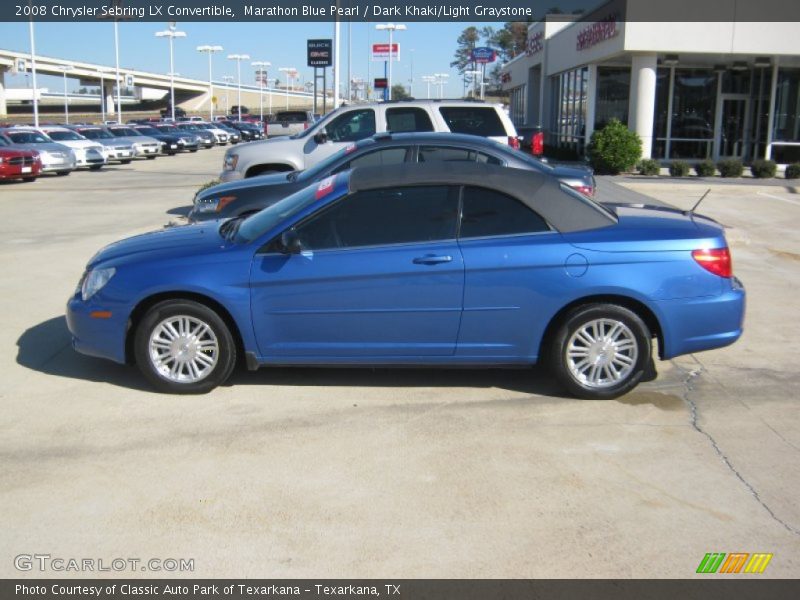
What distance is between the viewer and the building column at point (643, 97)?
2727 cm

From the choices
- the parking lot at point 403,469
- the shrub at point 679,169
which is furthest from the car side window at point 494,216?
the shrub at point 679,169

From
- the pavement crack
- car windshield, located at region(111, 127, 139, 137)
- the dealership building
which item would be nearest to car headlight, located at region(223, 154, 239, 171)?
the pavement crack

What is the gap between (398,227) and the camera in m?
6.13

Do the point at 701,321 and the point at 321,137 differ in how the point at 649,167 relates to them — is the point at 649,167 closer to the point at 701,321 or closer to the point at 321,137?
the point at 321,137

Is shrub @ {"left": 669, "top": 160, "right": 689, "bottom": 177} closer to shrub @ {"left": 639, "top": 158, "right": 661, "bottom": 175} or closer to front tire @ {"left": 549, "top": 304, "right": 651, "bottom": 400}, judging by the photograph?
shrub @ {"left": 639, "top": 158, "right": 661, "bottom": 175}

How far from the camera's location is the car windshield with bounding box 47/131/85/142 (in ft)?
104

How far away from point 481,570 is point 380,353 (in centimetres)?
238

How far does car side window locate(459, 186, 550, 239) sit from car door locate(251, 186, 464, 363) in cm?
12

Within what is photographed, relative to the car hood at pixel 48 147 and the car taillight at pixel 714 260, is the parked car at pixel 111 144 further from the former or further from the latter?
the car taillight at pixel 714 260

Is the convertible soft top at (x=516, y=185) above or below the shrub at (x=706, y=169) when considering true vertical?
above

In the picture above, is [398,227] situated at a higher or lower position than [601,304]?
higher

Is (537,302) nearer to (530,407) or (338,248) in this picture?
(530,407)
